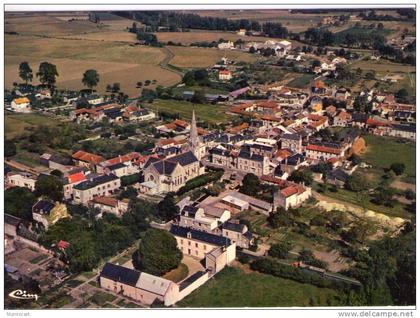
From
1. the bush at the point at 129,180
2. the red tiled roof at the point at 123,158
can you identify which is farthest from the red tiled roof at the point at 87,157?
the bush at the point at 129,180

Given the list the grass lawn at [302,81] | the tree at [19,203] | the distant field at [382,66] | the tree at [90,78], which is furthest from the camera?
the distant field at [382,66]

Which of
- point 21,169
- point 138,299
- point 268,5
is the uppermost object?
point 268,5

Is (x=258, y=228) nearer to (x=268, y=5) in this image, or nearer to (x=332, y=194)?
(x=332, y=194)

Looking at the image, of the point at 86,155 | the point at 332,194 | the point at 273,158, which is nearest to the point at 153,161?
the point at 86,155

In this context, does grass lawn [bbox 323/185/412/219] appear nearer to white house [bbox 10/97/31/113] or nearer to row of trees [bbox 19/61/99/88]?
white house [bbox 10/97/31/113]

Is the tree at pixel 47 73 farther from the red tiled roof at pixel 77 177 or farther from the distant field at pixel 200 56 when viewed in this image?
the red tiled roof at pixel 77 177

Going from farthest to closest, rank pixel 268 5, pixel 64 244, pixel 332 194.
Result: pixel 332 194
pixel 64 244
pixel 268 5

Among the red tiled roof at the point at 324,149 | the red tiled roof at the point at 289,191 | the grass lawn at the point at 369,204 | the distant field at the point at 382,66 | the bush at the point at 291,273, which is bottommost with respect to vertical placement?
the bush at the point at 291,273
